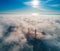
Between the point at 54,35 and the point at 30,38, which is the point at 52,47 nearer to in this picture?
the point at 54,35

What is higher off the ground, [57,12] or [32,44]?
[57,12]

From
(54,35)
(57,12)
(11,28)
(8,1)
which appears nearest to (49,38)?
(54,35)

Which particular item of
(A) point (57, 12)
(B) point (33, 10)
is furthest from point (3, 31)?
(A) point (57, 12)

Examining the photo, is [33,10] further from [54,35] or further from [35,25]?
[54,35]

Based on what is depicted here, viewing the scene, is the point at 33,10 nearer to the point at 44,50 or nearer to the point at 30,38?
the point at 30,38

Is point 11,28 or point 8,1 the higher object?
point 8,1

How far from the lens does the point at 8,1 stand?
153cm

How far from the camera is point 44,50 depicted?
1517 millimetres

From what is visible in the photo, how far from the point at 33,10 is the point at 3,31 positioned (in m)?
0.42

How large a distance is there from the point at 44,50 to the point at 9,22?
19.9 inches

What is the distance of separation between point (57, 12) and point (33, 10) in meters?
0.28

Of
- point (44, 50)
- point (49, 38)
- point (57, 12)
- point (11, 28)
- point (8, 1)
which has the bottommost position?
point (44, 50)

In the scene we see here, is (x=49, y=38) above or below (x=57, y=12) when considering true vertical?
below

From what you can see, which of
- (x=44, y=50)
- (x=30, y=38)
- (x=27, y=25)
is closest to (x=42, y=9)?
(x=27, y=25)
